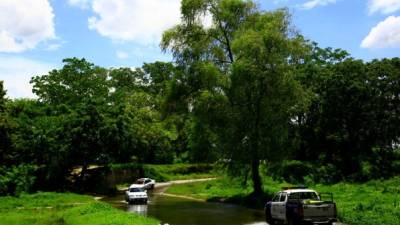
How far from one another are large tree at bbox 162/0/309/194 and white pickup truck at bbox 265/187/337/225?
1376 centimetres

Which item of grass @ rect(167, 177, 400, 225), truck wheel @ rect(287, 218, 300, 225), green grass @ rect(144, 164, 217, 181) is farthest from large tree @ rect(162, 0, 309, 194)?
green grass @ rect(144, 164, 217, 181)

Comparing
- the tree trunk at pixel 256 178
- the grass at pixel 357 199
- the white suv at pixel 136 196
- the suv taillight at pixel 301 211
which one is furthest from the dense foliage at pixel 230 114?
the suv taillight at pixel 301 211

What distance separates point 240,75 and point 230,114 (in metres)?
3.33

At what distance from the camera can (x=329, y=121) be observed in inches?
2453

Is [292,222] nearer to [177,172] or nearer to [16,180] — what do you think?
[16,180]

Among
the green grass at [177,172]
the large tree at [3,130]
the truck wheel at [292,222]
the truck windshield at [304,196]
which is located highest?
the large tree at [3,130]

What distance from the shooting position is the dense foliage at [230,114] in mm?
39938

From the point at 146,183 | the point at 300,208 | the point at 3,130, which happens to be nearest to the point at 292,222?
the point at 300,208

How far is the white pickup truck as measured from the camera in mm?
22891

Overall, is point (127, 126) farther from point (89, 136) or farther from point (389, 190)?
point (389, 190)

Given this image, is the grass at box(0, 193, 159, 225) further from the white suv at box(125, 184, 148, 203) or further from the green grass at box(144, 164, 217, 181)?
the green grass at box(144, 164, 217, 181)

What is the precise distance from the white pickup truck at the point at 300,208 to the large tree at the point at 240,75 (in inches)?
542

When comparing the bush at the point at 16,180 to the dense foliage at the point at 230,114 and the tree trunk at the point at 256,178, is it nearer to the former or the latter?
the dense foliage at the point at 230,114

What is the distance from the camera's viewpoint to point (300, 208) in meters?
23.0
